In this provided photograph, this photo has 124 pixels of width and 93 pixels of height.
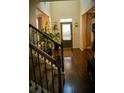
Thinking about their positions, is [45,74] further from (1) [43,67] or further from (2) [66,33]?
(2) [66,33]

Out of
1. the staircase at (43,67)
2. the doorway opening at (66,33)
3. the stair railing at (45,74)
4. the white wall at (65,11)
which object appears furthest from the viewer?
the doorway opening at (66,33)

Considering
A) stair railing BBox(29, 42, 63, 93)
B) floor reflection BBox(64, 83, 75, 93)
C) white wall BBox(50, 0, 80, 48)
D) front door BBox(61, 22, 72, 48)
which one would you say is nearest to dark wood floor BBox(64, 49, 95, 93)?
floor reflection BBox(64, 83, 75, 93)

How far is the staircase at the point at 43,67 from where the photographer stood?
3.50 metres

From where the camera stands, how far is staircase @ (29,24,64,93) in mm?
3504

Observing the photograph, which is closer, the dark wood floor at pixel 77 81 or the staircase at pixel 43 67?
the staircase at pixel 43 67

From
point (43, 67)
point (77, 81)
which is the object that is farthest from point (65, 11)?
point (43, 67)

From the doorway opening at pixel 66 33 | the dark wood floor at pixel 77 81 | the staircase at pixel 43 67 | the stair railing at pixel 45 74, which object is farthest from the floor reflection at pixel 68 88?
the doorway opening at pixel 66 33

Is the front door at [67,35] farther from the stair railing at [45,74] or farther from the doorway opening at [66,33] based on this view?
the stair railing at [45,74]

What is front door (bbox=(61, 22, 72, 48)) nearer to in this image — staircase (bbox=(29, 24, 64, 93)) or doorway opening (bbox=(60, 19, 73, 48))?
doorway opening (bbox=(60, 19, 73, 48))
